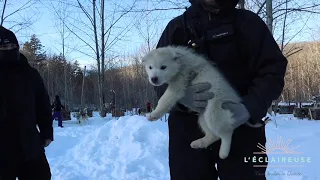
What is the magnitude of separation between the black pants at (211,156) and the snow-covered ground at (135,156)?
5.99ft

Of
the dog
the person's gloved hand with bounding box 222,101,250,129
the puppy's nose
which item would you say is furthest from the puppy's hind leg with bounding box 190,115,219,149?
the puppy's nose

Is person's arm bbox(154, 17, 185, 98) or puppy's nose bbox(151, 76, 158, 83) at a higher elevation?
person's arm bbox(154, 17, 185, 98)

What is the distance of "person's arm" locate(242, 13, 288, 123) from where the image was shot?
1800 millimetres

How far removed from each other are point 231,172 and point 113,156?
562 cm

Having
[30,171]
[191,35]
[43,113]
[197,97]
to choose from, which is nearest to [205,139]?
[197,97]

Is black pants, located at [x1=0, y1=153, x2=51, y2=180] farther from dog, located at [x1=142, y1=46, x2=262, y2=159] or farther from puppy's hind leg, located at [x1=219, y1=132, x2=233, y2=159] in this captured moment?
puppy's hind leg, located at [x1=219, y1=132, x2=233, y2=159]

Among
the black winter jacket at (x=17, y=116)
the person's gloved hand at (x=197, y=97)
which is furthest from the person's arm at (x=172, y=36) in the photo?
the black winter jacket at (x=17, y=116)

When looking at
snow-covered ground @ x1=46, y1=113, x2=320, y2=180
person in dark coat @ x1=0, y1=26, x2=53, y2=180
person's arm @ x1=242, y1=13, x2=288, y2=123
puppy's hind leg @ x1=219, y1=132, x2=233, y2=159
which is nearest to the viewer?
person's arm @ x1=242, y1=13, x2=288, y2=123

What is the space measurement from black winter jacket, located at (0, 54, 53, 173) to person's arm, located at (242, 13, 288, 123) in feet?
7.52

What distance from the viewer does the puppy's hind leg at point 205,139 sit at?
6.58 ft

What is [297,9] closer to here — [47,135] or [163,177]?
[163,177]

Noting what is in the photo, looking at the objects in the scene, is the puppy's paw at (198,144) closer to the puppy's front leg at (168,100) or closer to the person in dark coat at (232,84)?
the person in dark coat at (232,84)

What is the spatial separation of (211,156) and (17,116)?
210 cm

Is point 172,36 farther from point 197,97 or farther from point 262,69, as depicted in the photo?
point 262,69
